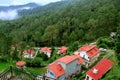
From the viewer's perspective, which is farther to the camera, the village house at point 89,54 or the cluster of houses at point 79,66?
the village house at point 89,54

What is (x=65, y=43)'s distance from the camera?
68.6 m

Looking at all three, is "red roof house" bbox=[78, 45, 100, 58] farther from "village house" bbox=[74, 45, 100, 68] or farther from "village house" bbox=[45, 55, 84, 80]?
"village house" bbox=[45, 55, 84, 80]

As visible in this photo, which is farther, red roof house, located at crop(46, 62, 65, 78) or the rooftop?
red roof house, located at crop(46, 62, 65, 78)

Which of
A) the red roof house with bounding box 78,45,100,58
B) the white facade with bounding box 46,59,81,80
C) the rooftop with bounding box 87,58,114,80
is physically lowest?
the white facade with bounding box 46,59,81,80

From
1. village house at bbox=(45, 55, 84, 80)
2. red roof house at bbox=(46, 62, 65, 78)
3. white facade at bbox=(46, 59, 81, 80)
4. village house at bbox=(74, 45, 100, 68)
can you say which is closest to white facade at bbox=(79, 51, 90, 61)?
village house at bbox=(74, 45, 100, 68)

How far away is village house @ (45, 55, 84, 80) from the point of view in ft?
105

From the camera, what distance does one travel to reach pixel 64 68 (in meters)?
33.4

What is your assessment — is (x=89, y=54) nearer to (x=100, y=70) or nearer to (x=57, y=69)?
(x=57, y=69)

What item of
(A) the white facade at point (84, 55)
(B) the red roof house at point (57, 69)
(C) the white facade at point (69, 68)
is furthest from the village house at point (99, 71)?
(A) the white facade at point (84, 55)

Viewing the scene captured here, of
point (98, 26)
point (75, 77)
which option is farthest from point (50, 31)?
point (75, 77)

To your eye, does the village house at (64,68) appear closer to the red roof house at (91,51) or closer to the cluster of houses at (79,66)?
the cluster of houses at (79,66)

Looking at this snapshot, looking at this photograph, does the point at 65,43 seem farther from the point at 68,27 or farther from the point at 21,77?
the point at 21,77

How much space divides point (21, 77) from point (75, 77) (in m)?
17.2

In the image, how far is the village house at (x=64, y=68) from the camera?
3212cm
